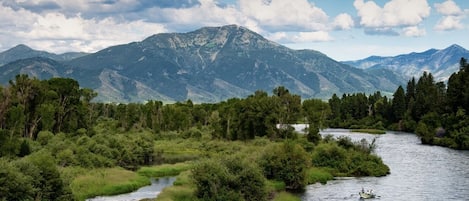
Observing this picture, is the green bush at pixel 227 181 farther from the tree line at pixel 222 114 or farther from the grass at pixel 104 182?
the tree line at pixel 222 114

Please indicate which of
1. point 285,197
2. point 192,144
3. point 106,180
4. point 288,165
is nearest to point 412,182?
point 288,165

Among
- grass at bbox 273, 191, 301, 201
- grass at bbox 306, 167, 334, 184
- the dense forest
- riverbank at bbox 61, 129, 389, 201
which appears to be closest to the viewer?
the dense forest

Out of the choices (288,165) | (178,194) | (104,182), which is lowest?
(104,182)

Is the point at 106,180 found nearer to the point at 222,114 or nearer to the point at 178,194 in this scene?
the point at 178,194

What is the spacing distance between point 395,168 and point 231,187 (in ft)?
170

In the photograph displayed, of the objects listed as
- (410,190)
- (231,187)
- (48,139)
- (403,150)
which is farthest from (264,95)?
(231,187)

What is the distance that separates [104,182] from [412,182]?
174 ft

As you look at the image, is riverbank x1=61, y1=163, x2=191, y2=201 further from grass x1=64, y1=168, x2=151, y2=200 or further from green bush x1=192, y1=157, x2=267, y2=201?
green bush x1=192, y1=157, x2=267, y2=201

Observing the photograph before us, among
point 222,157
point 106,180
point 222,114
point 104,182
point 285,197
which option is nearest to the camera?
point 285,197

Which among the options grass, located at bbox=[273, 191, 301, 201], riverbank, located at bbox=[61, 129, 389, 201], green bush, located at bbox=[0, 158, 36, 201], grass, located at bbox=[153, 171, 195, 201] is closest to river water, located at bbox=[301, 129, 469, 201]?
grass, located at bbox=[273, 191, 301, 201]

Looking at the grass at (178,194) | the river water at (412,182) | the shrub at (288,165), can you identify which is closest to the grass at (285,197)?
the river water at (412,182)

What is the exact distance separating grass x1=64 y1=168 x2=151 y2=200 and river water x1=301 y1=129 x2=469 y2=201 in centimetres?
2906

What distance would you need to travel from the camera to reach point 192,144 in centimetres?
16000

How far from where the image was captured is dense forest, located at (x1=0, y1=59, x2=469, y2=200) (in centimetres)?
6969
